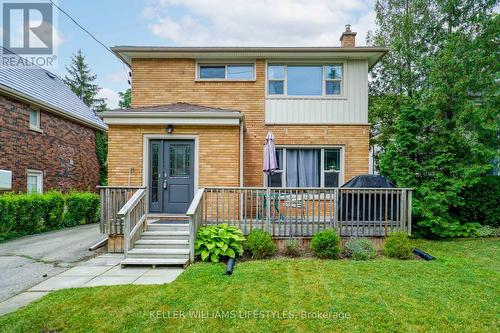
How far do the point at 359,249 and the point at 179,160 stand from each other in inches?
210

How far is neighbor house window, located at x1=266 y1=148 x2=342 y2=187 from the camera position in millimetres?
9641

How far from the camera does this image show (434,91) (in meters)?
9.18

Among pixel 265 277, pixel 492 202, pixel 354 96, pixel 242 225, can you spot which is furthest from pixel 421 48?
pixel 265 277

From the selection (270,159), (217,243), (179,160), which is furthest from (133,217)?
(270,159)

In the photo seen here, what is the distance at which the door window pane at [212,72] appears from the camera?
10.0 meters

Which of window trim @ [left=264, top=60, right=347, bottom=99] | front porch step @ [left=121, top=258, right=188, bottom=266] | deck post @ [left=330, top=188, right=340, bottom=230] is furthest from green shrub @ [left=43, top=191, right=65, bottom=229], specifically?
deck post @ [left=330, top=188, right=340, bottom=230]

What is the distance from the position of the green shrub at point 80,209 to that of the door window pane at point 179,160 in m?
5.97

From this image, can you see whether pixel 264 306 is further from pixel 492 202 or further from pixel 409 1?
pixel 409 1

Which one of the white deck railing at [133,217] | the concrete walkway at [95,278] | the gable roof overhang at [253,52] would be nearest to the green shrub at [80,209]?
the gable roof overhang at [253,52]

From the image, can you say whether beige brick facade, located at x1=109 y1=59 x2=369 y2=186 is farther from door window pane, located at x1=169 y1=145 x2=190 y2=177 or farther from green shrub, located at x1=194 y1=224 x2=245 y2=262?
green shrub, located at x1=194 y1=224 x2=245 y2=262

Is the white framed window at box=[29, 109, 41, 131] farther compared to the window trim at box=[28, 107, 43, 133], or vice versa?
the white framed window at box=[29, 109, 41, 131]

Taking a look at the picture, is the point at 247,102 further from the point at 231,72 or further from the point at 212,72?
the point at 212,72

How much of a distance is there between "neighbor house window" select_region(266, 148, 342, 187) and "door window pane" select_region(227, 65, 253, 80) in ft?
9.21

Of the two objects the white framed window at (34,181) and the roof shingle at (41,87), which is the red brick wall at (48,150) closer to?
the white framed window at (34,181)
